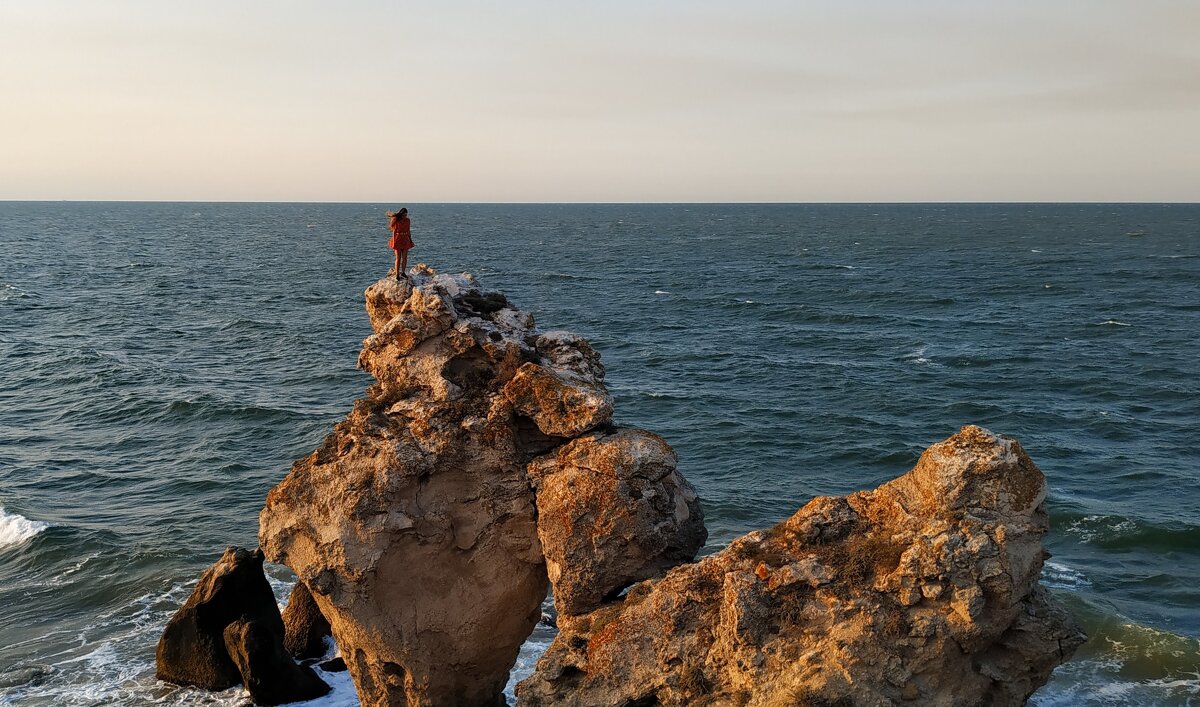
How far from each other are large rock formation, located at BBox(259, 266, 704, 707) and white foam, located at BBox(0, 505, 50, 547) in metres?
18.5

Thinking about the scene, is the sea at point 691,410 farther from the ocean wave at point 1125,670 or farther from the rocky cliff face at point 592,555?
the rocky cliff face at point 592,555

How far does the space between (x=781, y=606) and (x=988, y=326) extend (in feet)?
202

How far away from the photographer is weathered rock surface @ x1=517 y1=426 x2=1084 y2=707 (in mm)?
11938

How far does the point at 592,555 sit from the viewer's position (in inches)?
584

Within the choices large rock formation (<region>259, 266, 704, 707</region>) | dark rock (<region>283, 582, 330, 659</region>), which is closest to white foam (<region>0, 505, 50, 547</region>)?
dark rock (<region>283, 582, 330, 659</region>)

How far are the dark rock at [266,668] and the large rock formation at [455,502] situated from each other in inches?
178

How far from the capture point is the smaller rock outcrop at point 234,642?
20.9m

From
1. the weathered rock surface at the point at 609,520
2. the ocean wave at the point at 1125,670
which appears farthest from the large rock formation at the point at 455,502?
the ocean wave at the point at 1125,670

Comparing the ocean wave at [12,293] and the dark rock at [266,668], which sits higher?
the ocean wave at [12,293]

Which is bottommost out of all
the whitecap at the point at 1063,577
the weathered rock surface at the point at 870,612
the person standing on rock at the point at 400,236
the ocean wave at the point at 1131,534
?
the whitecap at the point at 1063,577

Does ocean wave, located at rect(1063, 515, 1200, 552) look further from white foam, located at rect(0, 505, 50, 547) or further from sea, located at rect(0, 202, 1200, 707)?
white foam, located at rect(0, 505, 50, 547)

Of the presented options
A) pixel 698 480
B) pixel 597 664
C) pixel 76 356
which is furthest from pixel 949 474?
pixel 76 356

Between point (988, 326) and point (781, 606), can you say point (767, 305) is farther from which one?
point (781, 606)

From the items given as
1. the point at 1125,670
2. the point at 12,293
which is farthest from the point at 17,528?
the point at 12,293
